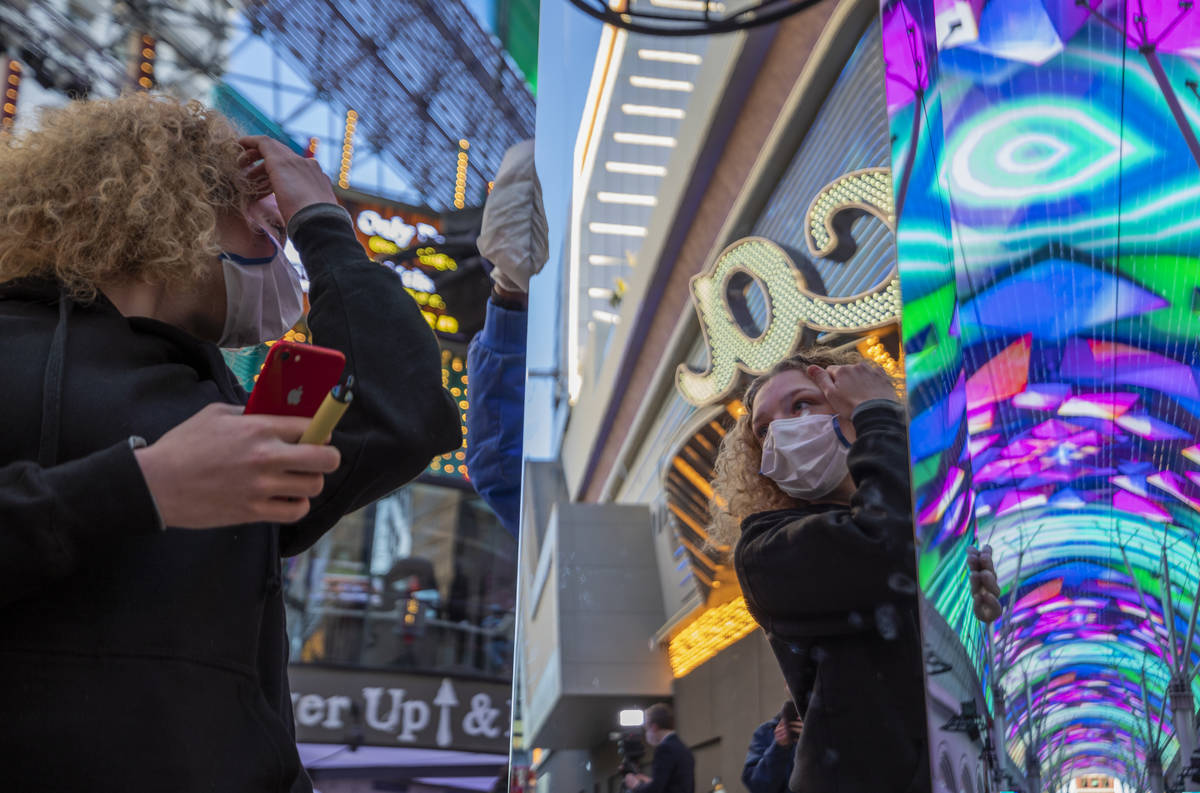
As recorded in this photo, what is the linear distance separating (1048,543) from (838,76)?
4.78ft

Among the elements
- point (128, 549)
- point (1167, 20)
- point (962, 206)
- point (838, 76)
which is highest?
point (1167, 20)

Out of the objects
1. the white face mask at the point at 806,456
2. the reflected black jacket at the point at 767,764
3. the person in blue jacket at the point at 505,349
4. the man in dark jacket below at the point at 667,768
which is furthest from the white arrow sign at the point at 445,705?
the white face mask at the point at 806,456

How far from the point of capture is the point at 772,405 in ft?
4.16

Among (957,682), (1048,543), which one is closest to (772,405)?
(957,682)

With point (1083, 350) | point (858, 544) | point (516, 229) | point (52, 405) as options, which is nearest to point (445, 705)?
point (516, 229)

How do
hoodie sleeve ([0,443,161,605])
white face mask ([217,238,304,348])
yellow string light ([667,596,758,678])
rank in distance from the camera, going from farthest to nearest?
yellow string light ([667,596,758,678]) < white face mask ([217,238,304,348]) < hoodie sleeve ([0,443,161,605])

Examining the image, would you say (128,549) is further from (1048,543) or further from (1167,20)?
(1167,20)

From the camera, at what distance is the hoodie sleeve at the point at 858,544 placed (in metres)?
1.16


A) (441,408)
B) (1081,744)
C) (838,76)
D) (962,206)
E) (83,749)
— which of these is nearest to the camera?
(83,749)

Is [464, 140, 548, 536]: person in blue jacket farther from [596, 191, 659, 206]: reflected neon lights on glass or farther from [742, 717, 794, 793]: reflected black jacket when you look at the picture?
[742, 717, 794, 793]: reflected black jacket

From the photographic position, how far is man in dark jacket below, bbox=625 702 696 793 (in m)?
1.19

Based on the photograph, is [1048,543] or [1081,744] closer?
[1048,543]

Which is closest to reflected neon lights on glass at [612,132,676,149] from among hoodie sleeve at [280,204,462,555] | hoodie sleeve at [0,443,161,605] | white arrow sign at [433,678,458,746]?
hoodie sleeve at [280,204,462,555]

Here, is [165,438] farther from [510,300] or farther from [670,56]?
[670,56]
